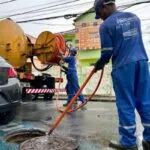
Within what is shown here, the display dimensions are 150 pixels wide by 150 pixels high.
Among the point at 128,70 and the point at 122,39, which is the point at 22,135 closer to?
the point at 128,70

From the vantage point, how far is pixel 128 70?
460cm

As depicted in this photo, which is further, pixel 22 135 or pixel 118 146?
pixel 22 135

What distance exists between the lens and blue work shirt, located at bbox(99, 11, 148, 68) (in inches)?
181

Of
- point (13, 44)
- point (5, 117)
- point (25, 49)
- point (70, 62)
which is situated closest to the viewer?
point (5, 117)

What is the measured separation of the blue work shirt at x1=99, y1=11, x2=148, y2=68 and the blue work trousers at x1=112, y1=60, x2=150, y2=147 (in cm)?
10

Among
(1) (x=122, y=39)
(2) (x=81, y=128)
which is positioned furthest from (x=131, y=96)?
(2) (x=81, y=128)

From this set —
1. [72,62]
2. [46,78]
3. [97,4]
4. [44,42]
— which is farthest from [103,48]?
[46,78]

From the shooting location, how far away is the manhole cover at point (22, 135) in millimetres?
5609

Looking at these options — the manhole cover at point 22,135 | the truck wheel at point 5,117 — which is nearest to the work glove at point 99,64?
the manhole cover at point 22,135

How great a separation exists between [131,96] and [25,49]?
292 inches

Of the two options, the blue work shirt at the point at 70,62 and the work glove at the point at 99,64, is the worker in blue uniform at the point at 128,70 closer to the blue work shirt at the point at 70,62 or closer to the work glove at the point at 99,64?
the work glove at the point at 99,64

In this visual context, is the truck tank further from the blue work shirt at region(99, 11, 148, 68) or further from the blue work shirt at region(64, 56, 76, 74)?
the blue work shirt at region(99, 11, 148, 68)

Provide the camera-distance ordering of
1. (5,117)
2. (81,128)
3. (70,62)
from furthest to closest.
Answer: (70,62)
(5,117)
(81,128)

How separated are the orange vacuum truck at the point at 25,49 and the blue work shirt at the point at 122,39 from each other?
6.70 metres
